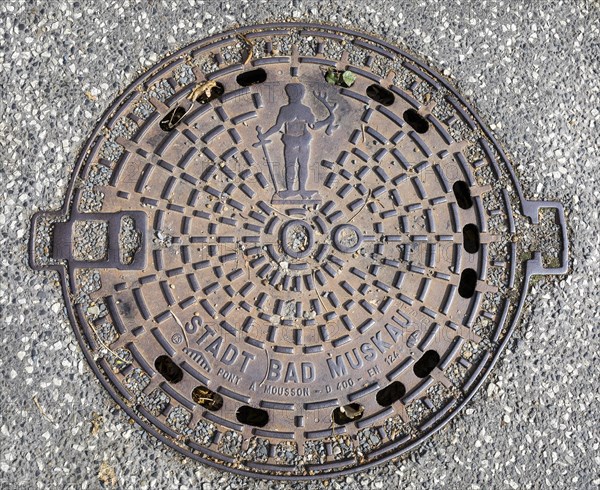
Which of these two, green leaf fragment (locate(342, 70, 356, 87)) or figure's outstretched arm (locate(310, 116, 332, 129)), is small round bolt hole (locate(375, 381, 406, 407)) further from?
green leaf fragment (locate(342, 70, 356, 87))

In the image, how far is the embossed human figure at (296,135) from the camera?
7.63 ft

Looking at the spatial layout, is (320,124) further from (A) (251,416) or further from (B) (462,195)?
(A) (251,416)

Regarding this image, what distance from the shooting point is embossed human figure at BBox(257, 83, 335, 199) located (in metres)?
2.33

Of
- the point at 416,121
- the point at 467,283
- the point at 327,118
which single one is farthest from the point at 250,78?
the point at 467,283

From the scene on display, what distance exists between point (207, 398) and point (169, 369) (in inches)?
7.6

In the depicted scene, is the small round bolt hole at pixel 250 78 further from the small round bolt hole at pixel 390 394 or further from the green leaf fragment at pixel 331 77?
the small round bolt hole at pixel 390 394

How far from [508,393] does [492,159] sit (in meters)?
0.98

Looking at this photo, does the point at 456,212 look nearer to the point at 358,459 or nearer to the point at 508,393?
the point at 508,393

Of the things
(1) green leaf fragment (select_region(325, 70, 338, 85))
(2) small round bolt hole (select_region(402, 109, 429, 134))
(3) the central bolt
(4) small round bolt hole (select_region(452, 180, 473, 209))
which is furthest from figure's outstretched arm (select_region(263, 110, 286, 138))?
(4) small round bolt hole (select_region(452, 180, 473, 209))

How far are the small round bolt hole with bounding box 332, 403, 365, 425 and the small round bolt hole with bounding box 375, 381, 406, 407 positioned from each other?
10 centimetres

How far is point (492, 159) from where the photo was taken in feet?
8.11

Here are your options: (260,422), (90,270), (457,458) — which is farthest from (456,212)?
(90,270)

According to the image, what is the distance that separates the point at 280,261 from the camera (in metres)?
2.30

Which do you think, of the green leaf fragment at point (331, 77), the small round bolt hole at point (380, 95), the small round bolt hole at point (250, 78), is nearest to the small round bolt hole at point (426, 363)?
the small round bolt hole at point (380, 95)
